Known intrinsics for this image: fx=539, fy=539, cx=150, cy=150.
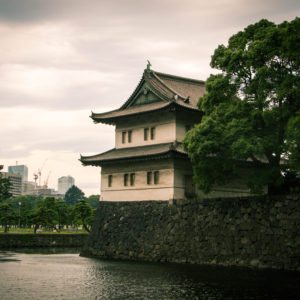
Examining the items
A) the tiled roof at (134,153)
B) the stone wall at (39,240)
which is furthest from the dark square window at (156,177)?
the stone wall at (39,240)

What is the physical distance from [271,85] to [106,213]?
808 inches

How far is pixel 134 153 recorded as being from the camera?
47.8 meters

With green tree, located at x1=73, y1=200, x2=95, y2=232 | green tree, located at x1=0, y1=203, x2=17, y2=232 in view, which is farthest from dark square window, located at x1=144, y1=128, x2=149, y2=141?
green tree, located at x1=0, y1=203, x2=17, y2=232

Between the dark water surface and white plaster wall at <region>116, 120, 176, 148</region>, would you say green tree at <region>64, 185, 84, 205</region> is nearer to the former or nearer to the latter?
white plaster wall at <region>116, 120, 176, 148</region>

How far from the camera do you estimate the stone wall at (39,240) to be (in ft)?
216

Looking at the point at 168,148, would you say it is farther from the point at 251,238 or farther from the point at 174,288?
the point at 174,288

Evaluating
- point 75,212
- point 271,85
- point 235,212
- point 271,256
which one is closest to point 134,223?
point 235,212

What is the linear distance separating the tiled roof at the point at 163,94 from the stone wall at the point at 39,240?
22.5 metres

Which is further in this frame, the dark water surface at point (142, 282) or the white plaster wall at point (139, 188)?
the white plaster wall at point (139, 188)

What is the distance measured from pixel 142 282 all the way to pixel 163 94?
2174 centimetres

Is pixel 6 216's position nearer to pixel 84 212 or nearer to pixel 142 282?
pixel 84 212

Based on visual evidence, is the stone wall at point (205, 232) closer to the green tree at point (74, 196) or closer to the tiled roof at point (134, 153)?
the tiled roof at point (134, 153)

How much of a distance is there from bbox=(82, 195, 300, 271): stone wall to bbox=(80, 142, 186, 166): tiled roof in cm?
402

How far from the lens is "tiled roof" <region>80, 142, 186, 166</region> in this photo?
43928mm
